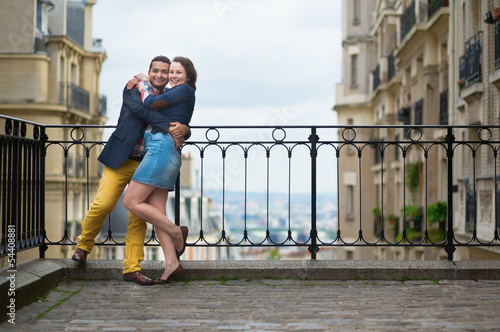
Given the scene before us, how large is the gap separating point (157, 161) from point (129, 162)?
0.45 meters

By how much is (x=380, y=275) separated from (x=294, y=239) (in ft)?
3.21

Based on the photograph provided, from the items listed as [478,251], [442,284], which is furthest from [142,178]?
[478,251]

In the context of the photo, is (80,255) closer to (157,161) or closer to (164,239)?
(164,239)

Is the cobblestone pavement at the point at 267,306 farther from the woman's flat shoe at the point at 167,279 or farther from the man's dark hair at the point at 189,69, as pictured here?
the man's dark hair at the point at 189,69

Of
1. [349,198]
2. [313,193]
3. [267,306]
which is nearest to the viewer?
[267,306]

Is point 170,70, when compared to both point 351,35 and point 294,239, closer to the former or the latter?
point 294,239

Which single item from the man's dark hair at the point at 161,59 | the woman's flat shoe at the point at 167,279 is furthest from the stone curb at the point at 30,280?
the man's dark hair at the point at 161,59

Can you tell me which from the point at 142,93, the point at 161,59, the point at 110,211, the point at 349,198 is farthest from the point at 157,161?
the point at 349,198

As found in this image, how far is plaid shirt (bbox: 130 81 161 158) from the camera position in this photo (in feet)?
22.6

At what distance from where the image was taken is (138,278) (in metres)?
7.06

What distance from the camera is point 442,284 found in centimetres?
723

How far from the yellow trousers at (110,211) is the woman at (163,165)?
23cm

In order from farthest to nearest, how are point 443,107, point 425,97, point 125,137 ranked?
point 425,97, point 443,107, point 125,137

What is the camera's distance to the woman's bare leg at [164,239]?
7047 millimetres
